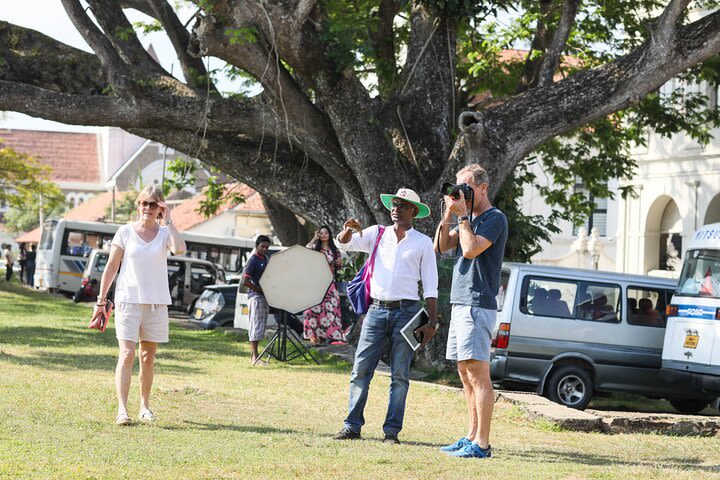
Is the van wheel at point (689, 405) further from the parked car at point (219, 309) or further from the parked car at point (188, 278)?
the parked car at point (188, 278)

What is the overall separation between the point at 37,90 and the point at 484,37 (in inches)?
404

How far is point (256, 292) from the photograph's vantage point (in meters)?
17.1

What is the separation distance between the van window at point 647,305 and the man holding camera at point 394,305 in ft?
21.9

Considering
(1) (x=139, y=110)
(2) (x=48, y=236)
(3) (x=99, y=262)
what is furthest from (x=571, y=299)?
(2) (x=48, y=236)

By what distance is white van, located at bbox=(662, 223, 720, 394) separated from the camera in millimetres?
14445

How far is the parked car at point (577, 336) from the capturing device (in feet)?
47.8

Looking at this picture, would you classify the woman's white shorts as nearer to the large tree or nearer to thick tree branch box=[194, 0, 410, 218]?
the large tree

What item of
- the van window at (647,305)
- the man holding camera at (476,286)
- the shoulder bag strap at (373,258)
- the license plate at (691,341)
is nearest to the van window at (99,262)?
the van window at (647,305)

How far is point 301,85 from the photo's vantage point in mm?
18156

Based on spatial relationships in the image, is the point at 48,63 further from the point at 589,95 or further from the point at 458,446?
the point at 458,446

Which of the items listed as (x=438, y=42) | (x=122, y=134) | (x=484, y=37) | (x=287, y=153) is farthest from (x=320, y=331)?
(x=122, y=134)

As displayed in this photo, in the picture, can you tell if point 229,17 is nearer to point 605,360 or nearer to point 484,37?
point 605,360

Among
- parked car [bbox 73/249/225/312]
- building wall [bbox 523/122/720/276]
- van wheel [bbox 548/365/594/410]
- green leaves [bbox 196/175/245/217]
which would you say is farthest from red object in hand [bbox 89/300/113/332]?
building wall [bbox 523/122/720/276]

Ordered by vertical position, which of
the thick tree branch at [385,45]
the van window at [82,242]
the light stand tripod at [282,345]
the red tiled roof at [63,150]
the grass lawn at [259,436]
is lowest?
the grass lawn at [259,436]
